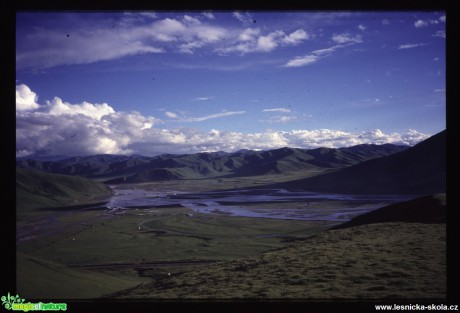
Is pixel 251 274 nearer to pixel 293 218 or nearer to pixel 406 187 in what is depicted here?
pixel 293 218

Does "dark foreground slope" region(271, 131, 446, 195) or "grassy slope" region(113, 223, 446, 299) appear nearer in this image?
"grassy slope" region(113, 223, 446, 299)

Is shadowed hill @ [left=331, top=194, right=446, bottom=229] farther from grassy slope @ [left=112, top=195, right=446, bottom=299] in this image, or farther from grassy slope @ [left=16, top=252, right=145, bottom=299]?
grassy slope @ [left=16, top=252, right=145, bottom=299]

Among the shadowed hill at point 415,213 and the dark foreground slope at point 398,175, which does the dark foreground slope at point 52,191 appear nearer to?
the dark foreground slope at point 398,175
